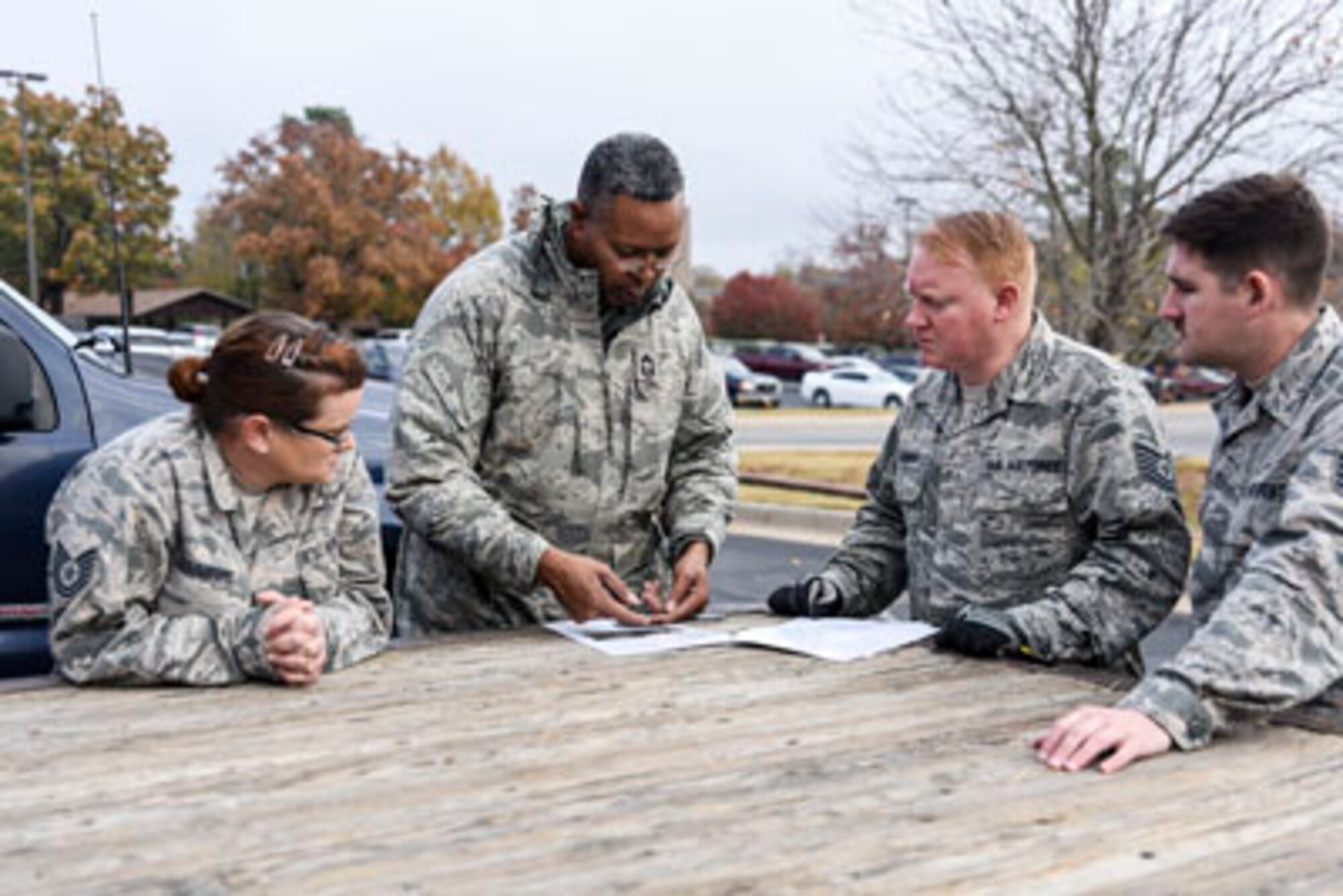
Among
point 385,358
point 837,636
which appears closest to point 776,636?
point 837,636

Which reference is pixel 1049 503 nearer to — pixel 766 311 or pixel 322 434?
pixel 322 434

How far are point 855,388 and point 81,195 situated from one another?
21576 mm

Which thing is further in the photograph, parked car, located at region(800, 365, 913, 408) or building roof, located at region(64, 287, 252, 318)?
building roof, located at region(64, 287, 252, 318)

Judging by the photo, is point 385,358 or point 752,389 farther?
point 752,389

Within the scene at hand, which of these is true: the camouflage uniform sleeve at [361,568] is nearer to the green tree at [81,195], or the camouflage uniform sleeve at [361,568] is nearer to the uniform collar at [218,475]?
the uniform collar at [218,475]

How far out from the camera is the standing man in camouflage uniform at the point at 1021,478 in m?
2.77

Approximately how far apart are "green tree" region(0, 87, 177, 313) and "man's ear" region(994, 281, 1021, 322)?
103 ft

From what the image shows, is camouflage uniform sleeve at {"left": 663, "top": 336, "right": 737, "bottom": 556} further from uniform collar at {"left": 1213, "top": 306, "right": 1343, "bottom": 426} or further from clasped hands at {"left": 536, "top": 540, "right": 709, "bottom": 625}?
uniform collar at {"left": 1213, "top": 306, "right": 1343, "bottom": 426}

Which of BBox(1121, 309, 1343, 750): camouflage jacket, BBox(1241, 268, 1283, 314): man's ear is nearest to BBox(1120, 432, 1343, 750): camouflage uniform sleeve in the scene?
BBox(1121, 309, 1343, 750): camouflage jacket

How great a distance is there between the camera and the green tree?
35.0m

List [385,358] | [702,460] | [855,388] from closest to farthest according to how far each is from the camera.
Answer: [702,460] → [385,358] → [855,388]

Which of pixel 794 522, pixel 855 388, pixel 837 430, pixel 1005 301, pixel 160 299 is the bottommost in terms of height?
pixel 855 388

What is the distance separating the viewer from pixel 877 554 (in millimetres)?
3303

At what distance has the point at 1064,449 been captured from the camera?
9.40 feet
